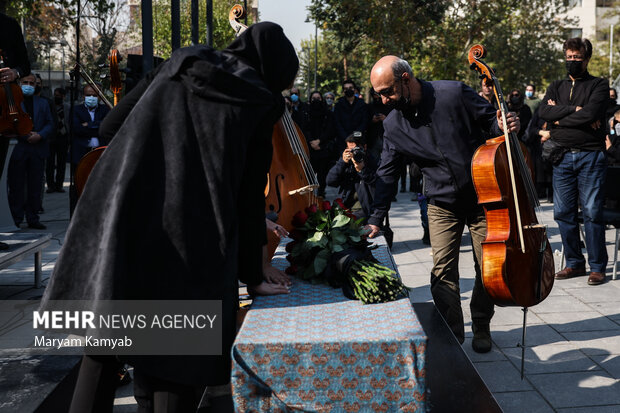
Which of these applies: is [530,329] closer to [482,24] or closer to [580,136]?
[580,136]

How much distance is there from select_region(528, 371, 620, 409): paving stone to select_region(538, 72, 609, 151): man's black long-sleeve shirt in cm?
297

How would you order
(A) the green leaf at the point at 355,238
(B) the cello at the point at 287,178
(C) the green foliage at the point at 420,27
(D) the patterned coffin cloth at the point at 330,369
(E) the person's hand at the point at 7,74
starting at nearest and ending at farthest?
(D) the patterned coffin cloth at the point at 330,369, (A) the green leaf at the point at 355,238, (B) the cello at the point at 287,178, (E) the person's hand at the point at 7,74, (C) the green foliage at the point at 420,27

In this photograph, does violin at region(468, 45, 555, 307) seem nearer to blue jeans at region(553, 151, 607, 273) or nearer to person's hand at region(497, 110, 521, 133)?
person's hand at region(497, 110, 521, 133)

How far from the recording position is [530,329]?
16.6 feet

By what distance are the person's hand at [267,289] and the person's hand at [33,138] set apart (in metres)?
7.87

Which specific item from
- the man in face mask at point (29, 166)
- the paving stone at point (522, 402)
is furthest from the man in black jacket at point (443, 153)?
the man in face mask at point (29, 166)

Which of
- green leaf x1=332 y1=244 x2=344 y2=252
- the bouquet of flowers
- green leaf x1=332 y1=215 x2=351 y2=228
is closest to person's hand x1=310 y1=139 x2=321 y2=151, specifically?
the bouquet of flowers

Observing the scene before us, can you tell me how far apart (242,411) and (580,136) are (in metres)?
5.16

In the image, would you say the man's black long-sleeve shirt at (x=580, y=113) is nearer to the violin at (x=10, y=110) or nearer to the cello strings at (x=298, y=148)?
the cello strings at (x=298, y=148)

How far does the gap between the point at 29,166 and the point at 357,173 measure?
5.26m

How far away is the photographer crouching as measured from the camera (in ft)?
26.0

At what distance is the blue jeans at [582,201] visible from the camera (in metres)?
6.36

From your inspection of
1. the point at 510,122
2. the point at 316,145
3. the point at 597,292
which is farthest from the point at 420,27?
the point at 510,122

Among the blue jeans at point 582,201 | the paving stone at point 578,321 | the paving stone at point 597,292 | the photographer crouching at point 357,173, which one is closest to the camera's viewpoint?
the paving stone at point 578,321
